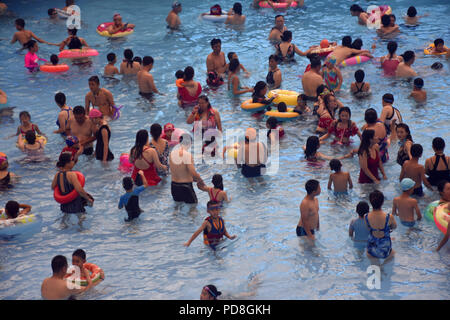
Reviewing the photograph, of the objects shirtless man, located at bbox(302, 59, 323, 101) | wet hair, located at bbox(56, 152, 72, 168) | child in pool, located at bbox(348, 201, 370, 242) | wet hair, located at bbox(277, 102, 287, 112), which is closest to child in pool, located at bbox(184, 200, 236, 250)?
child in pool, located at bbox(348, 201, 370, 242)

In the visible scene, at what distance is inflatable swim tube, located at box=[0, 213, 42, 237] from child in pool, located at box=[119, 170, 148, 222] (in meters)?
1.37

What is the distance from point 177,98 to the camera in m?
13.0

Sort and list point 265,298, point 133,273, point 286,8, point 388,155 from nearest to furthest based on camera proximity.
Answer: point 265,298 < point 133,273 < point 388,155 < point 286,8

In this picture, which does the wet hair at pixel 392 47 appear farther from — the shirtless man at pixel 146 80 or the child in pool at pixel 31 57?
the child in pool at pixel 31 57

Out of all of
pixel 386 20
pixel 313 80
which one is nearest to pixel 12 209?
pixel 313 80

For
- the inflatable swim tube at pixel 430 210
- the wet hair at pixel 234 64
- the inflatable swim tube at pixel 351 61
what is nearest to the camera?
the inflatable swim tube at pixel 430 210

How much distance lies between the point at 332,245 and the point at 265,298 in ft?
4.87

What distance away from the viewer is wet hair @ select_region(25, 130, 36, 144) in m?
10.8

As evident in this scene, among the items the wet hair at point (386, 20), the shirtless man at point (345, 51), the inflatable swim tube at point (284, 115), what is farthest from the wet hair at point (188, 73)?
the wet hair at point (386, 20)

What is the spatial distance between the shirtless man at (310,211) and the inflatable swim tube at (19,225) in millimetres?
4143

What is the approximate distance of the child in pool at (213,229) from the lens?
25.4 feet

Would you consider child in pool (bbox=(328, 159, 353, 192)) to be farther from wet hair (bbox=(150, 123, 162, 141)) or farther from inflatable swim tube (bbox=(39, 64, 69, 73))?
inflatable swim tube (bbox=(39, 64, 69, 73))
